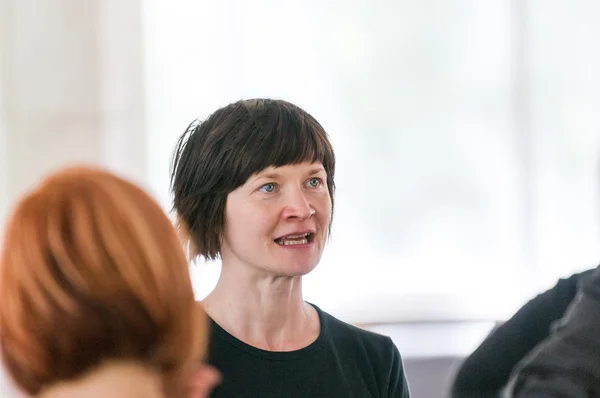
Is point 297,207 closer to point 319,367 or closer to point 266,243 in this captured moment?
point 266,243

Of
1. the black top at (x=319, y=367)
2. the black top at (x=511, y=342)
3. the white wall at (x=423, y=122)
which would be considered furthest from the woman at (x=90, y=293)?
the white wall at (x=423, y=122)

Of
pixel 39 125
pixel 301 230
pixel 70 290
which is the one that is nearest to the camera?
pixel 70 290

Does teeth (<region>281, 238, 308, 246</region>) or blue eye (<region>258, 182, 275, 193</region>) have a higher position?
blue eye (<region>258, 182, 275, 193</region>)

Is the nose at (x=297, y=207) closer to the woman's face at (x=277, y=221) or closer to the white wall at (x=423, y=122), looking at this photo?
the woman's face at (x=277, y=221)

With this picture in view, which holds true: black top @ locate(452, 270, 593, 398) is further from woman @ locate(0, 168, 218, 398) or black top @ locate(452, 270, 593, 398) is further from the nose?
the nose

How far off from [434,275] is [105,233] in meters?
2.57

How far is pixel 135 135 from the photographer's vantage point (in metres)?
3.16

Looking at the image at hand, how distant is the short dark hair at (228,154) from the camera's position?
167 centimetres

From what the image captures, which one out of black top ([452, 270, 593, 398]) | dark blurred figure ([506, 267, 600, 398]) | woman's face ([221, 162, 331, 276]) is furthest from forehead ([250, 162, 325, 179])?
dark blurred figure ([506, 267, 600, 398])

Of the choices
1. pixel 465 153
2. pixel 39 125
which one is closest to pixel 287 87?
pixel 465 153

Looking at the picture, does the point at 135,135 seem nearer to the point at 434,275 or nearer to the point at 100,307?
the point at 434,275

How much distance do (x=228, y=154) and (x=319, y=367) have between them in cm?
47

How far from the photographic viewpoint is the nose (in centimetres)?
165

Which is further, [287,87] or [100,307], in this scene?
[287,87]
